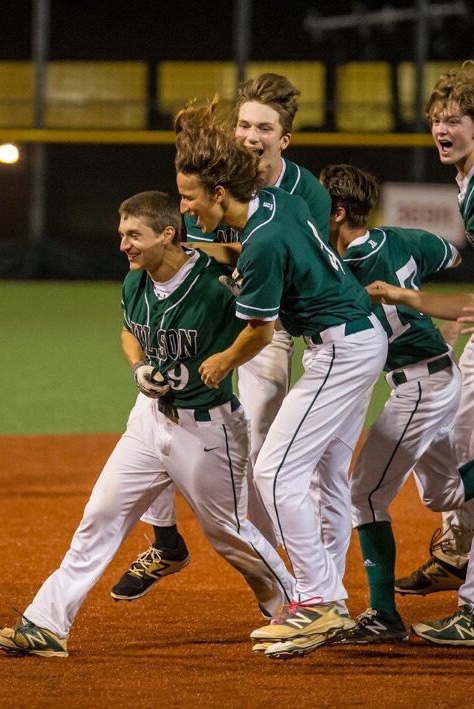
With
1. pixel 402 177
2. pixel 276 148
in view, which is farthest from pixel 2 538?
pixel 402 177

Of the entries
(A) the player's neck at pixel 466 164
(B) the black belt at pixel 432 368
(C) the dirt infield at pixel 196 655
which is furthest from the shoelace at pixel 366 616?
(A) the player's neck at pixel 466 164

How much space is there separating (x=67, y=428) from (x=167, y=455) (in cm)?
504

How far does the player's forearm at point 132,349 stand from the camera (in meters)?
4.62

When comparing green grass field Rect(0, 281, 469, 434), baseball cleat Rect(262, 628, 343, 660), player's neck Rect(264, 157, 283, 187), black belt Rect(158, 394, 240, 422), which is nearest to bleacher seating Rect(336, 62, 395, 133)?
green grass field Rect(0, 281, 469, 434)

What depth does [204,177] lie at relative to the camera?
424 centimetres

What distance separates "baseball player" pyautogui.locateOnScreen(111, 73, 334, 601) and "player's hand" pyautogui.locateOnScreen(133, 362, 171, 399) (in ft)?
2.38

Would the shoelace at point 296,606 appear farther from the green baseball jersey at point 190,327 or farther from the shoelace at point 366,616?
the green baseball jersey at point 190,327

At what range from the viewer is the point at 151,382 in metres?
4.39

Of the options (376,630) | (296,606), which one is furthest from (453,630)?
(296,606)

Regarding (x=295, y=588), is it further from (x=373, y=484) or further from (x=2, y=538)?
(x=2, y=538)

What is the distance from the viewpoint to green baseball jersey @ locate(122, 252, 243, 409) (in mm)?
4398

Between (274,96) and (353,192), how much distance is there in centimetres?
56

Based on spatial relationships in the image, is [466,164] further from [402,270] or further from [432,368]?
[432,368]

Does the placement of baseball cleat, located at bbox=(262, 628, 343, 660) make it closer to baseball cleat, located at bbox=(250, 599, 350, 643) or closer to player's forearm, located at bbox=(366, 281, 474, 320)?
baseball cleat, located at bbox=(250, 599, 350, 643)
